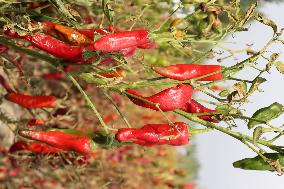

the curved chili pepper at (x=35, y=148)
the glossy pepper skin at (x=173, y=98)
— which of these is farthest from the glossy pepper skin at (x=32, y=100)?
the glossy pepper skin at (x=173, y=98)

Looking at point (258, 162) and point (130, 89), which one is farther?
point (130, 89)

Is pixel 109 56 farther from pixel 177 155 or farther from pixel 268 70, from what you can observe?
pixel 177 155

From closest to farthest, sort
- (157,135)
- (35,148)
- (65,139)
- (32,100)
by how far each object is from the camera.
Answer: (157,135), (65,139), (32,100), (35,148)

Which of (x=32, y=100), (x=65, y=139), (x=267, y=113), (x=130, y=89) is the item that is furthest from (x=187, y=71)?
(x=32, y=100)

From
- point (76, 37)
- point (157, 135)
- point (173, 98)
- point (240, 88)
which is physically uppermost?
point (76, 37)

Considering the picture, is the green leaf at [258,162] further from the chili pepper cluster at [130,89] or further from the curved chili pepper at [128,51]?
the curved chili pepper at [128,51]

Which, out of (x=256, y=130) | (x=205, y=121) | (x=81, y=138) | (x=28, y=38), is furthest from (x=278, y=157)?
(x=28, y=38)

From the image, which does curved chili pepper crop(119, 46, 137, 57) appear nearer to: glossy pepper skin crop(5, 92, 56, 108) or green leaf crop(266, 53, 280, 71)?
green leaf crop(266, 53, 280, 71)

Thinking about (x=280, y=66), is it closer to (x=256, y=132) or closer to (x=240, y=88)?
(x=240, y=88)
